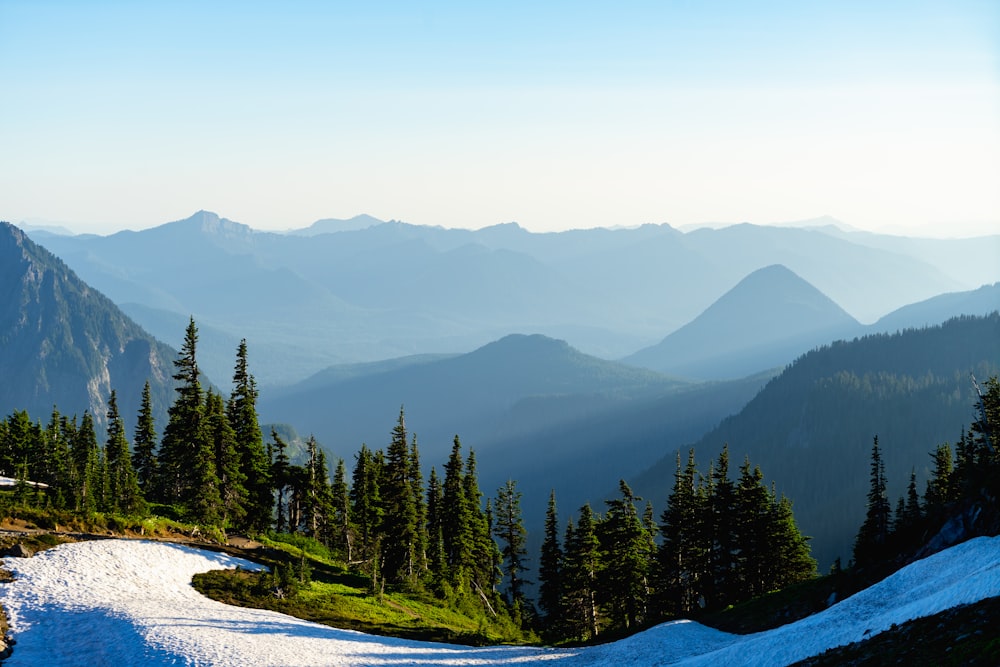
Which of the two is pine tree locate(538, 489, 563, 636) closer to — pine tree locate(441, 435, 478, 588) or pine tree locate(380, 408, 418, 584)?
pine tree locate(441, 435, 478, 588)

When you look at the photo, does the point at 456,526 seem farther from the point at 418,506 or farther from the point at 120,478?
the point at 120,478

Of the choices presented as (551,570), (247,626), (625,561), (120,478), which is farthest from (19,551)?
(551,570)

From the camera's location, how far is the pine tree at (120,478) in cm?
6306

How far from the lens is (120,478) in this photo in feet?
260

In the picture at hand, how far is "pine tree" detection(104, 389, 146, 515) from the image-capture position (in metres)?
63.1

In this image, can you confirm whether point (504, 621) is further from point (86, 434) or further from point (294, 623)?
point (86, 434)

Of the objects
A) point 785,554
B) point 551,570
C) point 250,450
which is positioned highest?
point 250,450

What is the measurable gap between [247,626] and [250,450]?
124ft

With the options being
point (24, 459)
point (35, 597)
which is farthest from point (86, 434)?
point (35, 597)

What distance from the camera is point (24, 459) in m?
94.2

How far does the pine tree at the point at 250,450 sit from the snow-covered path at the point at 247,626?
83.3 feet

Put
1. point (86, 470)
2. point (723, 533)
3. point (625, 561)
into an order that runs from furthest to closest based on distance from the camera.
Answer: point (723, 533) < point (86, 470) < point (625, 561)

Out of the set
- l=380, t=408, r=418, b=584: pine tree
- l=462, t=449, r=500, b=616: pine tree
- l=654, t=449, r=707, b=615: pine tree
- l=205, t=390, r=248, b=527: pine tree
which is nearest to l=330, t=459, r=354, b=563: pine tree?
l=380, t=408, r=418, b=584: pine tree

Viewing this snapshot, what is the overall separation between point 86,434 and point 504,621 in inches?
2481
